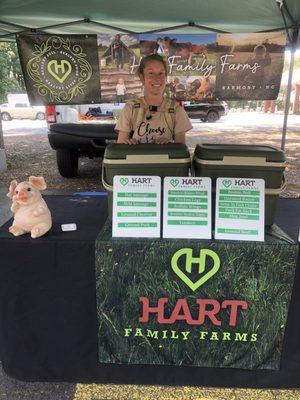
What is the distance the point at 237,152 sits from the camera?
1.65m

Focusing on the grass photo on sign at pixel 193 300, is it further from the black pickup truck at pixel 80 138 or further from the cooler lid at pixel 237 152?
the black pickup truck at pixel 80 138

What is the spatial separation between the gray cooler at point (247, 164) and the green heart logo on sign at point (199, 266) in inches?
13.1

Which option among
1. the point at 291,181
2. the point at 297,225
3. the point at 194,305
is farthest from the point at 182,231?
the point at 291,181

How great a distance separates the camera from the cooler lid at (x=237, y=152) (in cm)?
163

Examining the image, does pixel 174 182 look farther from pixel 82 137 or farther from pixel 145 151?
pixel 82 137

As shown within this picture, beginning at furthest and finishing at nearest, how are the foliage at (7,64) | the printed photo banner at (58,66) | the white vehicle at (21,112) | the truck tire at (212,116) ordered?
the white vehicle at (21,112) → the truck tire at (212,116) → the foliage at (7,64) → the printed photo banner at (58,66)

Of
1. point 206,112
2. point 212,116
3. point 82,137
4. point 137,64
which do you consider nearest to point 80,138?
point 82,137

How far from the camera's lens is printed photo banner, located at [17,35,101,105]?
12.1ft

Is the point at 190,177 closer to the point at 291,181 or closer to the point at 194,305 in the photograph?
the point at 194,305

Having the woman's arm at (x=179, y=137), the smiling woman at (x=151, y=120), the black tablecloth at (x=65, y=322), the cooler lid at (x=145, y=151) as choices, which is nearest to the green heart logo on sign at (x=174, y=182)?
the cooler lid at (x=145, y=151)

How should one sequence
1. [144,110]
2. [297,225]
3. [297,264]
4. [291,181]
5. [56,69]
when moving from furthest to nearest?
[291,181], [56,69], [144,110], [297,225], [297,264]

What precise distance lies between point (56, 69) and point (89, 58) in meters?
0.36

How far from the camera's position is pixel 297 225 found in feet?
6.10

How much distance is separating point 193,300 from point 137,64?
9.63 feet
